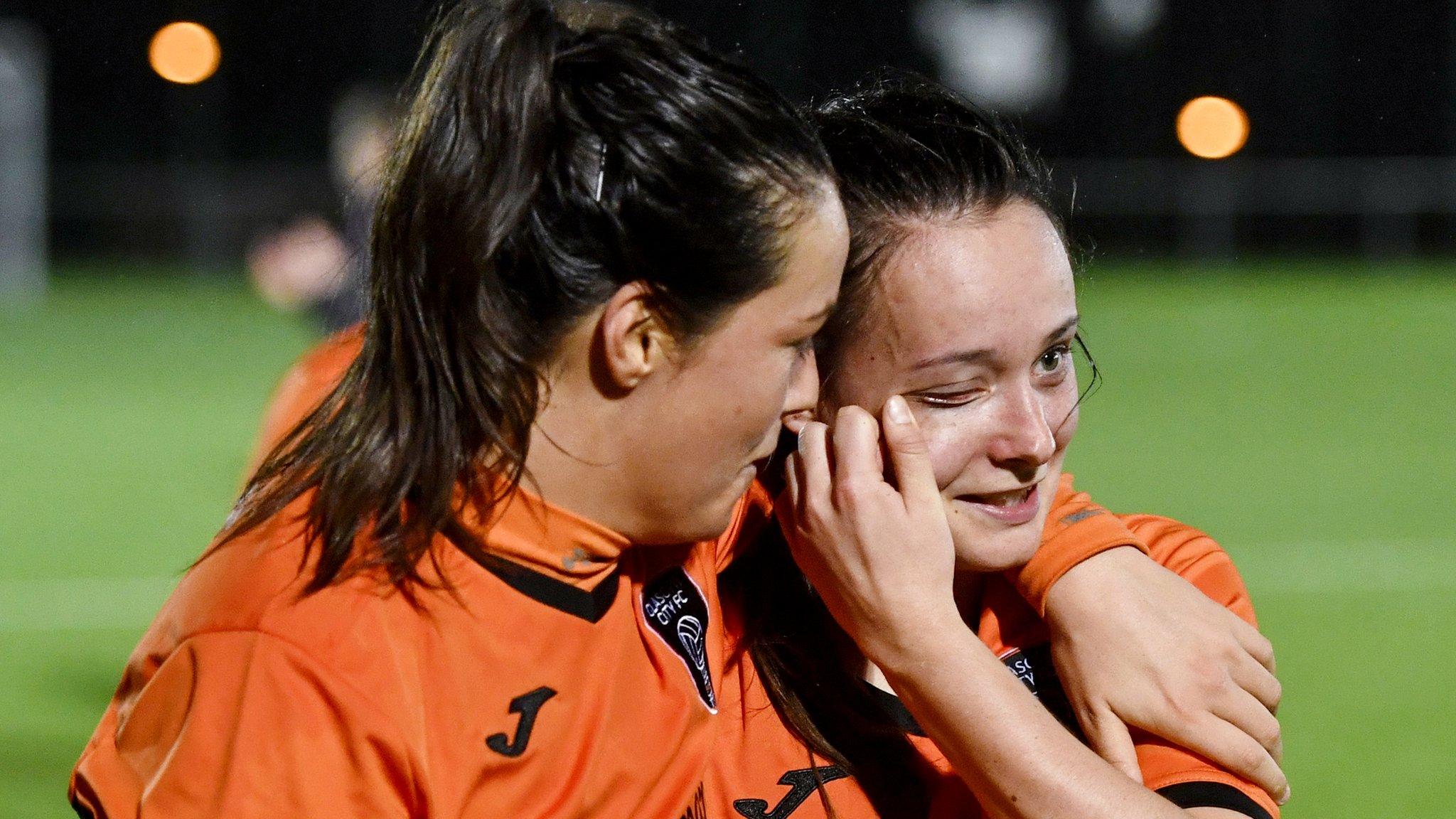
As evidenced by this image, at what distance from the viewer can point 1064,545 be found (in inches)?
A: 86.3

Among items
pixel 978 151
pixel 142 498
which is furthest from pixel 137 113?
pixel 978 151

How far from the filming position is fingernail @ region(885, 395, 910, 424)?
2085mm

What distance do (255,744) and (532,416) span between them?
0.48 m

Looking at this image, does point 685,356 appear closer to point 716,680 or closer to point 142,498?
point 716,680

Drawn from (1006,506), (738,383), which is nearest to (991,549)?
(1006,506)

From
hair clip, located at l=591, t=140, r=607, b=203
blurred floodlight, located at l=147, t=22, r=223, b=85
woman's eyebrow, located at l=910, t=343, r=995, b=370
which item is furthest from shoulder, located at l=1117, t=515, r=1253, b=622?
blurred floodlight, located at l=147, t=22, r=223, b=85

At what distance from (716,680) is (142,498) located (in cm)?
768

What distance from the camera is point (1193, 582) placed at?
2.29 metres

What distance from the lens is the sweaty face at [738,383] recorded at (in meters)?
1.86

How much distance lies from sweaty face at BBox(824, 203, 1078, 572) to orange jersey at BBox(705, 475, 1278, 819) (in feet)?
0.46

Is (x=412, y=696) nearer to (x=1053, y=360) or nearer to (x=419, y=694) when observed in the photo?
(x=419, y=694)

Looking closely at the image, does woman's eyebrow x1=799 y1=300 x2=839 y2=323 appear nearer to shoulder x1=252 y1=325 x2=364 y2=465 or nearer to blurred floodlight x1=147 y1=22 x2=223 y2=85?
shoulder x1=252 y1=325 x2=364 y2=465

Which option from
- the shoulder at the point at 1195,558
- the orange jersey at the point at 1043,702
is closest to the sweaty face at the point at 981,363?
the orange jersey at the point at 1043,702

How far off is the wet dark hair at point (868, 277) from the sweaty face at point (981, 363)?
36 millimetres
